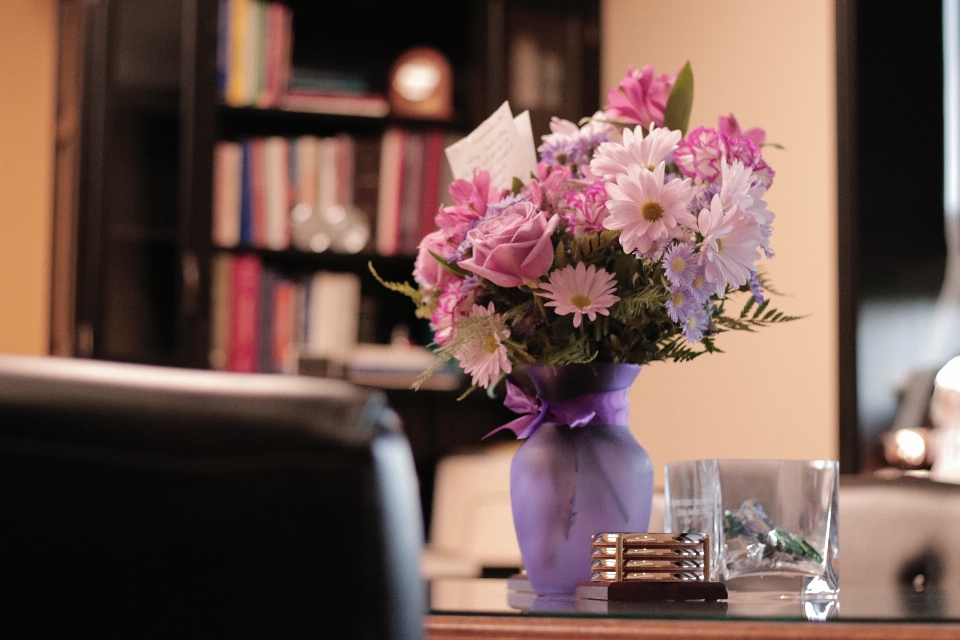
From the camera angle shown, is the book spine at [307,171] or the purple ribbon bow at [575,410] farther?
the book spine at [307,171]

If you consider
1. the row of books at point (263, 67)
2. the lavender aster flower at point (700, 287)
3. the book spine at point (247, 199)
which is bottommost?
the lavender aster flower at point (700, 287)

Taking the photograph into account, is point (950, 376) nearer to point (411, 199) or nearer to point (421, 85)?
point (411, 199)

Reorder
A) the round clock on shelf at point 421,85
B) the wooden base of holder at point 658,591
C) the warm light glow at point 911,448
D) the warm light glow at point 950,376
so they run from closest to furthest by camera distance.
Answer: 1. the wooden base of holder at point 658,591
2. the warm light glow at point 950,376
3. the warm light glow at point 911,448
4. the round clock on shelf at point 421,85

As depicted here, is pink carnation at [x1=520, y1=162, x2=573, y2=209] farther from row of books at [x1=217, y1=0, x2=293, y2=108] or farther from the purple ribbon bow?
row of books at [x1=217, y1=0, x2=293, y2=108]

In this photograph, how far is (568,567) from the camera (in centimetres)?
101

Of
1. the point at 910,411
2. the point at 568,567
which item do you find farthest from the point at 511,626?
the point at 910,411

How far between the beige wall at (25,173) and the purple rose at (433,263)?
257 cm

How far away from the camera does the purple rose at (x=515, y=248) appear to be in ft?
3.19

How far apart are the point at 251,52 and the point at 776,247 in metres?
1.50

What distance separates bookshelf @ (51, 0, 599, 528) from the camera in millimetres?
2988

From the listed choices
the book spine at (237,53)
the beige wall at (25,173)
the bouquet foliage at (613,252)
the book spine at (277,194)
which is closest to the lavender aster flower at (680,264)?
the bouquet foliage at (613,252)

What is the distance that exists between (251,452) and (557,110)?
3.09 meters

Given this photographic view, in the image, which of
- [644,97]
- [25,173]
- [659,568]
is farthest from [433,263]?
[25,173]

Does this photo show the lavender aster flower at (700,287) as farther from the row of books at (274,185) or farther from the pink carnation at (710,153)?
the row of books at (274,185)
